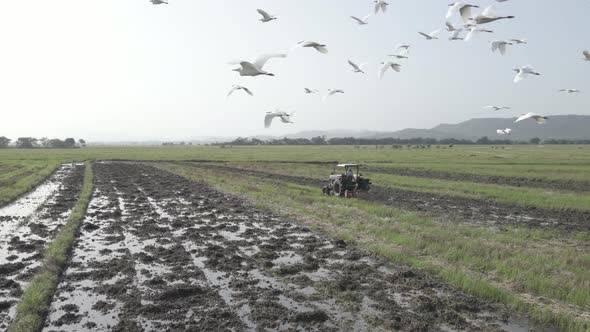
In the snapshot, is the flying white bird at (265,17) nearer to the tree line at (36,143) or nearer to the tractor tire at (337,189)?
the tractor tire at (337,189)

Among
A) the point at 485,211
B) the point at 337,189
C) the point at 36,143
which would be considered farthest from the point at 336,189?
the point at 36,143

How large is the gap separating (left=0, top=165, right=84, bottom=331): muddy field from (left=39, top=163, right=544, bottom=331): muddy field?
738 millimetres

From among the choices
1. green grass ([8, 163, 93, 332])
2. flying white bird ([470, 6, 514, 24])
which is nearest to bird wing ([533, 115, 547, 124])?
flying white bird ([470, 6, 514, 24])

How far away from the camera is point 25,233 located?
40.7 ft

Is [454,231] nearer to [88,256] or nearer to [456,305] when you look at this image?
[456,305]

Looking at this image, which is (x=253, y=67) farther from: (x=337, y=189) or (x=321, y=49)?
(x=337, y=189)

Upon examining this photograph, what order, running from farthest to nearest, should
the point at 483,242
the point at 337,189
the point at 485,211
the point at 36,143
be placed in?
the point at 36,143, the point at 337,189, the point at 485,211, the point at 483,242

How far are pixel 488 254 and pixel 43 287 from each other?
27.8 ft

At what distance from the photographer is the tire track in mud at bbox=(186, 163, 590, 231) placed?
45.6ft

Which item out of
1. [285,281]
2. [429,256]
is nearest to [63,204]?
[285,281]

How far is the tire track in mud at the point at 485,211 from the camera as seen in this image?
13.9 meters

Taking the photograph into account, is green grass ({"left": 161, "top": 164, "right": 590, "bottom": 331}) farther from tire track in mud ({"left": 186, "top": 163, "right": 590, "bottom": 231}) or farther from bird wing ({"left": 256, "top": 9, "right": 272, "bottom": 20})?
bird wing ({"left": 256, "top": 9, "right": 272, "bottom": 20})

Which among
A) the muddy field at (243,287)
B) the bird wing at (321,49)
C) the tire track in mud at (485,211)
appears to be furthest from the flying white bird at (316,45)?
→ the tire track in mud at (485,211)

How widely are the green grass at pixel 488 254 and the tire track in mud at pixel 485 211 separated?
4.63ft
